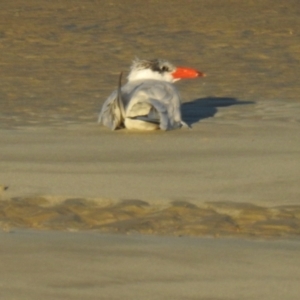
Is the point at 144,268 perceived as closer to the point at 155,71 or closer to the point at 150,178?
the point at 150,178

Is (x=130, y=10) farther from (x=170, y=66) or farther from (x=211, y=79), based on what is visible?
(x=170, y=66)

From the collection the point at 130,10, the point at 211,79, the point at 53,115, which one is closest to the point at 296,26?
the point at 130,10

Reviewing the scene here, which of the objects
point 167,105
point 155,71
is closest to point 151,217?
point 167,105

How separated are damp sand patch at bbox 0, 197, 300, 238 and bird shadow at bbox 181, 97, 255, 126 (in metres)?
2.82

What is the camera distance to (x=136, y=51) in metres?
12.9

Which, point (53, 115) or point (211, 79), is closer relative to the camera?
point (53, 115)

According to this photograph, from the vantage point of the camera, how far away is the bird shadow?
877cm

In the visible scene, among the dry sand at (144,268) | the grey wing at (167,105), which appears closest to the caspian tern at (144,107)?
the grey wing at (167,105)

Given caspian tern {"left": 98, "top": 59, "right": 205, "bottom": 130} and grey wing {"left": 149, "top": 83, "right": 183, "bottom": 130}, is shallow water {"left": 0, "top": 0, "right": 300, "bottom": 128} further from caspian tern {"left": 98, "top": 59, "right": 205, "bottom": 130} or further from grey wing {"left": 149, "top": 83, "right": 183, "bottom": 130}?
grey wing {"left": 149, "top": 83, "right": 183, "bottom": 130}

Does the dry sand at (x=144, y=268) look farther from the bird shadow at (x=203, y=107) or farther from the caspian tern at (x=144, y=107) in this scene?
the bird shadow at (x=203, y=107)

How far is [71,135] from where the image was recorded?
786 cm

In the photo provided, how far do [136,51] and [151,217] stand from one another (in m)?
7.62

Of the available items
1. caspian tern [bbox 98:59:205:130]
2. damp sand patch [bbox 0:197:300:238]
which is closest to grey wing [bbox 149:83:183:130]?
caspian tern [bbox 98:59:205:130]

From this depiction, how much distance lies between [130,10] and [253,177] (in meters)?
10.3
